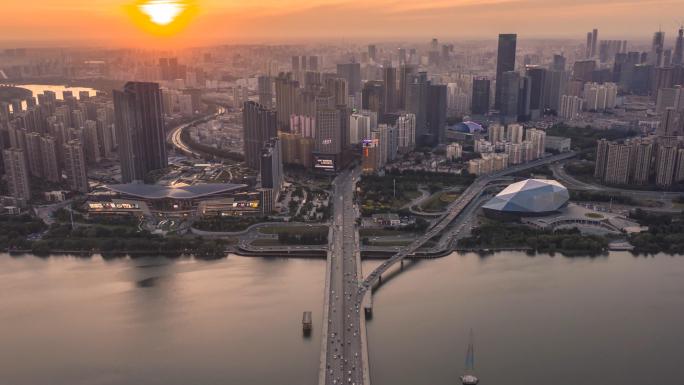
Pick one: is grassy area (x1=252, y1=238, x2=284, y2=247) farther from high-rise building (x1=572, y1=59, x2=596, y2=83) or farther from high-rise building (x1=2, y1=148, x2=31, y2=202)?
high-rise building (x1=572, y1=59, x2=596, y2=83)

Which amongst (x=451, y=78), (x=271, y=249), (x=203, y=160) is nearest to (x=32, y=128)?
(x=203, y=160)

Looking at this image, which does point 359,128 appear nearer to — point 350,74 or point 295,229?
point 295,229

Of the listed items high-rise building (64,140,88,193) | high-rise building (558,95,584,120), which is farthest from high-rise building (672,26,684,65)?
high-rise building (64,140,88,193)

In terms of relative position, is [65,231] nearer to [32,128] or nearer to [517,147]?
[32,128]

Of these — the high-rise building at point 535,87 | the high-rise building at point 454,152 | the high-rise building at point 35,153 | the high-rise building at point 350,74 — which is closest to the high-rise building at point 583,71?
the high-rise building at point 535,87

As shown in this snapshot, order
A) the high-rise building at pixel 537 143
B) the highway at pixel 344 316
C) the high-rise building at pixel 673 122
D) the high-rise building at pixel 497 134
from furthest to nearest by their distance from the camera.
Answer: the high-rise building at pixel 497 134, the high-rise building at pixel 673 122, the high-rise building at pixel 537 143, the highway at pixel 344 316

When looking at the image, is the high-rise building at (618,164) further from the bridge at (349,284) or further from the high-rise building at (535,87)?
the high-rise building at (535,87)
